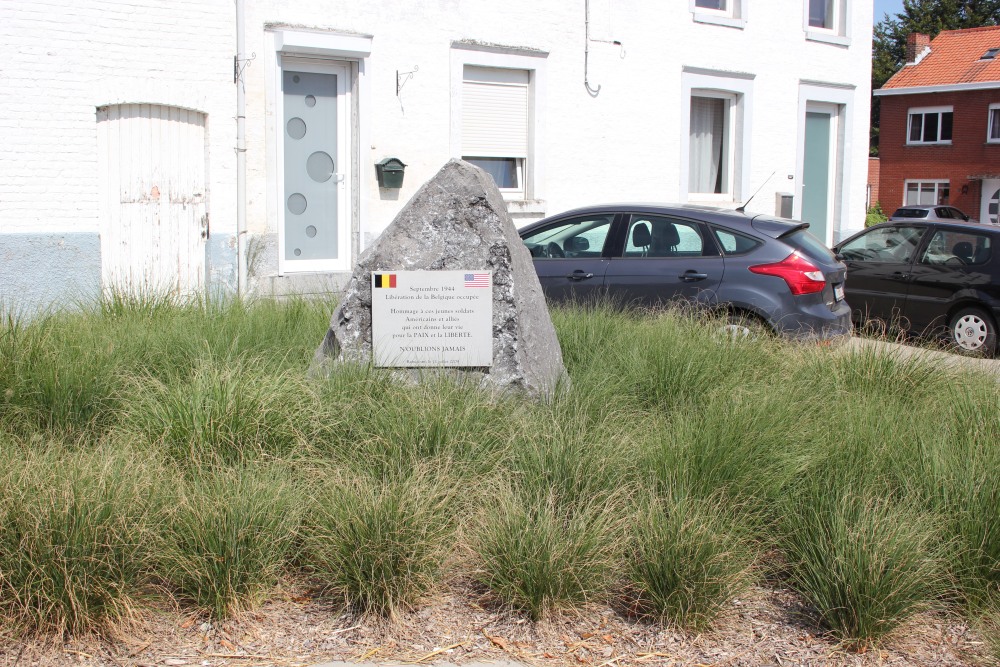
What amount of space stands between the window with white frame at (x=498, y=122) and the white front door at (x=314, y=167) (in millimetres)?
1868

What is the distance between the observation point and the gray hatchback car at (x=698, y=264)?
8.88m

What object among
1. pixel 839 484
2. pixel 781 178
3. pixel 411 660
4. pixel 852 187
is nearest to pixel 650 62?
pixel 781 178

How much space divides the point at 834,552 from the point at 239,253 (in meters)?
9.03

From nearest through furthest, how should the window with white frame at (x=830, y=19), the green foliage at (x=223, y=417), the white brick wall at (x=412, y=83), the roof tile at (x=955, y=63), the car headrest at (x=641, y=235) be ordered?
1. the green foliage at (x=223, y=417)
2. the car headrest at (x=641, y=235)
3. the white brick wall at (x=412, y=83)
4. the window with white frame at (x=830, y=19)
5. the roof tile at (x=955, y=63)

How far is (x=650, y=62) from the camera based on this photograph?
15.7m

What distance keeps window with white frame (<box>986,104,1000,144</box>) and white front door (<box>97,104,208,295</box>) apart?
37.5 metres

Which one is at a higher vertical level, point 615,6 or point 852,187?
point 615,6

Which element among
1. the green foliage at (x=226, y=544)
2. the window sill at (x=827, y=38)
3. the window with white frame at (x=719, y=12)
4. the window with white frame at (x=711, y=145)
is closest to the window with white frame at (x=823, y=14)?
the window sill at (x=827, y=38)

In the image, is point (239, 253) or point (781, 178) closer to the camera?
point (239, 253)

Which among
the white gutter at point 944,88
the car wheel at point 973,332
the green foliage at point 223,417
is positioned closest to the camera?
the green foliage at point 223,417

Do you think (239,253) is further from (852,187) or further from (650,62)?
(852,187)

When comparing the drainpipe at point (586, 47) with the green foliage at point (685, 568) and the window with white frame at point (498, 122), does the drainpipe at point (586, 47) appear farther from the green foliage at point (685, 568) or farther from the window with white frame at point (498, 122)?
the green foliage at point (685, 568)

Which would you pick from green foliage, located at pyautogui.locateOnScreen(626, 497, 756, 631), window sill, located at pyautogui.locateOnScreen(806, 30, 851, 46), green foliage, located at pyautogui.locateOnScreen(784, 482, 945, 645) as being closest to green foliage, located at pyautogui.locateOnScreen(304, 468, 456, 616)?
green foliage, located at pyautogui.locateOnScreen(626, 497, 756, 631)

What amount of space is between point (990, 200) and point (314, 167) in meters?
35.8
